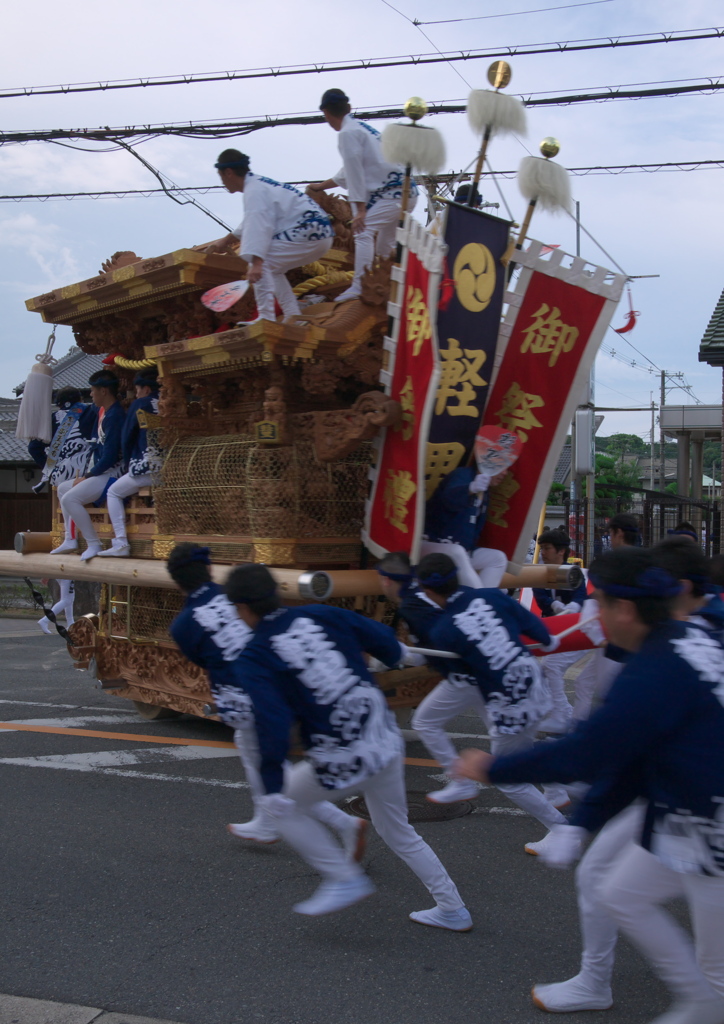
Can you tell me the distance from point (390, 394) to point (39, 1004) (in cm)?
363

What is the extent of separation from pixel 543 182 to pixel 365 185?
1.23 m

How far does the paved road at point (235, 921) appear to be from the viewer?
2.98 m

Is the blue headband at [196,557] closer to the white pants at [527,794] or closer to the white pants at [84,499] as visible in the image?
the white pants at [527,794]

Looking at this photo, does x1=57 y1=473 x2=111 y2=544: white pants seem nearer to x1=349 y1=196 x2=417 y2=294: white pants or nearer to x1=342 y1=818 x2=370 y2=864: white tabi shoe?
x1=349 y1=196 x2=417 y2=294: white pants

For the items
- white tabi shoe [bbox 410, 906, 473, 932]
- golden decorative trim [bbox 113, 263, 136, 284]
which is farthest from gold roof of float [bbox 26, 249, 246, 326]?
white tabi shoe [bbox 410, 906, 473, 932]

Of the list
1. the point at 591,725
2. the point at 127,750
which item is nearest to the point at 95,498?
the point at 127,750

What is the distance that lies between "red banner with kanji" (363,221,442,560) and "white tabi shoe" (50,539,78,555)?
294cm

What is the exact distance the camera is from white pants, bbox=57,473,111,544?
275 inches

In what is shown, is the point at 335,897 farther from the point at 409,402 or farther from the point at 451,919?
the point at 409,402

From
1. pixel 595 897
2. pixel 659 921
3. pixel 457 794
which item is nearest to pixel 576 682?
pixel 457 794

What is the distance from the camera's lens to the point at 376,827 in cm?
338

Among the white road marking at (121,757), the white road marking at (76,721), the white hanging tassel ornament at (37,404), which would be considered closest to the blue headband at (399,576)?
the white road marking at (121,757)

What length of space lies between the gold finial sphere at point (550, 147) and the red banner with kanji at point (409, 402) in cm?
102

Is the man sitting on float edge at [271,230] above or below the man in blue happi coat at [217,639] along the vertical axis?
above
